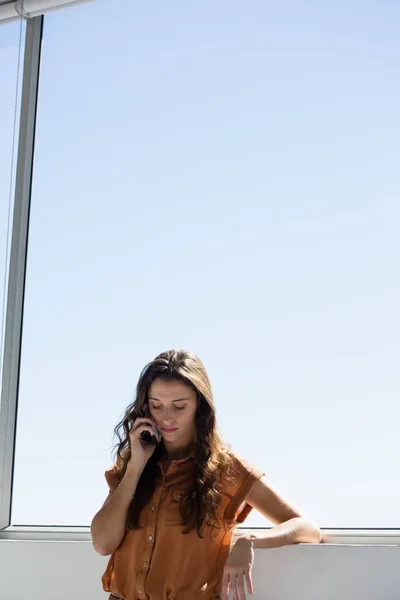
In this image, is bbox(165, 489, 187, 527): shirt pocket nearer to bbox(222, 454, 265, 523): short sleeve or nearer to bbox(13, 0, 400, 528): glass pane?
bbox(222, 454, 265, 523): short sleeve

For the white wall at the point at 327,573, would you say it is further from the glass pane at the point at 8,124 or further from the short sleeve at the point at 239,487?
the glass pane at the point at 8,124

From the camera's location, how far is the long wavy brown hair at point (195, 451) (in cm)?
199

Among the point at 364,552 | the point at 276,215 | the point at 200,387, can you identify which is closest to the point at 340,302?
the point at 276,215

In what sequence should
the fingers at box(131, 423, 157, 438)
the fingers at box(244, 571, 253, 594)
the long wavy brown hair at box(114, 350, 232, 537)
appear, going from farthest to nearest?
the fingers at box(131, 423, 157, 438) < the long wavy brown hair at box(114, 350, 232, 537) < the fingers at box(244, 571, 253, 594)

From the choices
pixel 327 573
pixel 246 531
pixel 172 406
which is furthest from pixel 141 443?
pixel 327 573

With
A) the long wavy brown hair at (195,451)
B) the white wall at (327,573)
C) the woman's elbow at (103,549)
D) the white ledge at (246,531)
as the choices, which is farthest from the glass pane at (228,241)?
the woman's elbow at (103,549)

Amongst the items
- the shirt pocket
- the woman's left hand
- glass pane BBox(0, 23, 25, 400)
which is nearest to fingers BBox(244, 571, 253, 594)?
the woman's left hand

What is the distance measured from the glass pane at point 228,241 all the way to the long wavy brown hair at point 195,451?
41cm

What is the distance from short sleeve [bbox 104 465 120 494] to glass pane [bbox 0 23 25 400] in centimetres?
83

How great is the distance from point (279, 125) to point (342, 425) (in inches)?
42.3

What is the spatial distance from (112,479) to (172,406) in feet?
0.93

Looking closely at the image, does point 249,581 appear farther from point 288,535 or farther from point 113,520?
point 113,520

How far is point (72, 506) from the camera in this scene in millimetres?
2613

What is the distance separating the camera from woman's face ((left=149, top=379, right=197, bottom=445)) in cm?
208
